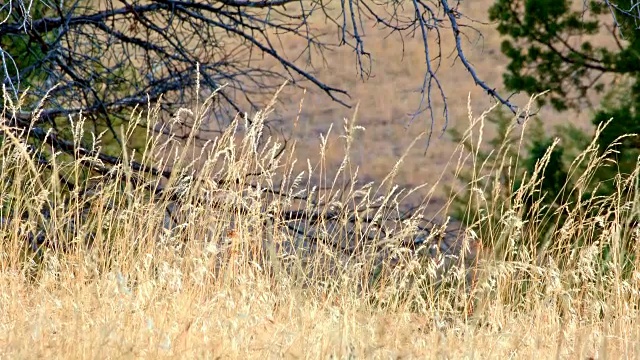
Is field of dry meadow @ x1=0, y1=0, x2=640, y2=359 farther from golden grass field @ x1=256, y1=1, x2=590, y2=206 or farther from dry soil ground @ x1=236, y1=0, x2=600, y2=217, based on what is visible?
golden grass field @ x1=256, y1=1, x2=590, y2=206

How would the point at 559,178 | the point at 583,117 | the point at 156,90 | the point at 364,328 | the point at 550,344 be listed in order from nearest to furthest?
1. the point at 364,328
2. the point at 550,344
3. the point at 156,90
4. the point at 559,178
5. the point at 583,117

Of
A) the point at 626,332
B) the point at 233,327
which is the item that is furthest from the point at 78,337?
the point at 626,332

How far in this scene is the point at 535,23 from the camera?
7809mm

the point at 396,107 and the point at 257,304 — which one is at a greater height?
the point at 396,107

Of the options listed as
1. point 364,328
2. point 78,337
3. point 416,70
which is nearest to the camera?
point 78,337

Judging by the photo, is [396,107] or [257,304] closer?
[257,304]

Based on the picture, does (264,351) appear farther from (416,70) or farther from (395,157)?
(416,70)

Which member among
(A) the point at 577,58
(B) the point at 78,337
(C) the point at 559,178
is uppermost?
(A) the point at 577,58

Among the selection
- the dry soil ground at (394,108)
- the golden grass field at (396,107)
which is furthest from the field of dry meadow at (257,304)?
the golden grass field at (396,107)

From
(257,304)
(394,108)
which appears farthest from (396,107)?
(257,304)

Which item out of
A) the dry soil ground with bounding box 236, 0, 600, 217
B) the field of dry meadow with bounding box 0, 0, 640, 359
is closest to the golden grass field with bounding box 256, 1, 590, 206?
the dry soil ground with bounding box 236, 0, 600, 217

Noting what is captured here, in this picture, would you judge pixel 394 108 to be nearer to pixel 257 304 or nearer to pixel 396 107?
pixel 396 107

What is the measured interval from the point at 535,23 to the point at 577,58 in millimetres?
483

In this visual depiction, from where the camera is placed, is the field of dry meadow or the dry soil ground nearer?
the field of dry meadow
